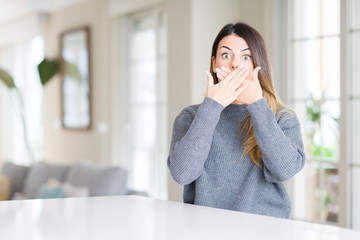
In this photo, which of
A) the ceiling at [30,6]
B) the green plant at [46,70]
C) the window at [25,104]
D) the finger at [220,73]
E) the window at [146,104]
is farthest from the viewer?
the window at [25,104]

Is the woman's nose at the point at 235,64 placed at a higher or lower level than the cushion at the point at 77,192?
higher

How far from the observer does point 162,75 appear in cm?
524

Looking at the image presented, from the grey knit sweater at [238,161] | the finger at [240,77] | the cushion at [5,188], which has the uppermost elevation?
the finger at [240,77]

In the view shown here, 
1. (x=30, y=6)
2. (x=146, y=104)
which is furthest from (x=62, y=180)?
(x=30, y=6)

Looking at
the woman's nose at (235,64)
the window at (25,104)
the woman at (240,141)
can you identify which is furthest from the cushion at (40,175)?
the woman's nose at (235,64)

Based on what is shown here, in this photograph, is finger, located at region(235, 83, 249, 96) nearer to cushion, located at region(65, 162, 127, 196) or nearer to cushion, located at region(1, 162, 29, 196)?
cushion, located at region(65, 162, 127, 196)

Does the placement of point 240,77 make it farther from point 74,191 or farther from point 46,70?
point 46,70

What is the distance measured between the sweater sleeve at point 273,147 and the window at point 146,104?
3678 mm

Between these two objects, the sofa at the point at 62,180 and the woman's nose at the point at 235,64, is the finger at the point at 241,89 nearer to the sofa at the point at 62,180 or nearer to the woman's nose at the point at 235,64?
the woman's nose at the point at 235,64

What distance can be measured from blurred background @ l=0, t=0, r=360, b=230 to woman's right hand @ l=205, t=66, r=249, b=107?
91cm

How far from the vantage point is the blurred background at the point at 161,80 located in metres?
3.73

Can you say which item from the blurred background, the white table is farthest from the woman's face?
the blurred background

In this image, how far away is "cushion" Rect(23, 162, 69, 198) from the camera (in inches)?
196

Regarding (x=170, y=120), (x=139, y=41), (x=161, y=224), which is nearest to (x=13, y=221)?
(x=161, y=224)
